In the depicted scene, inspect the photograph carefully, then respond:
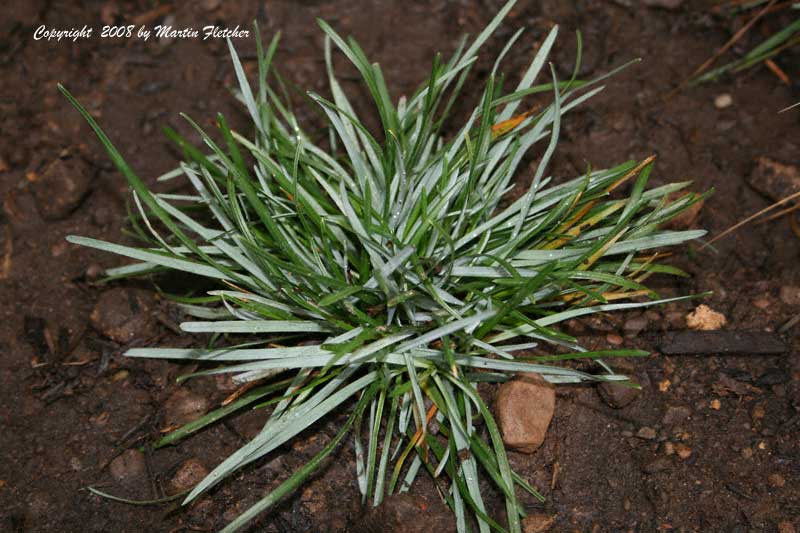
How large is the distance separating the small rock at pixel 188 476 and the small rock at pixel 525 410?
896 millimetres

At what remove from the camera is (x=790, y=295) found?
229 centimetres

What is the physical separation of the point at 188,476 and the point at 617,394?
1298 mm

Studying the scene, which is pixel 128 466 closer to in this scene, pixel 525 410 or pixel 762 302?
pixel 525 410

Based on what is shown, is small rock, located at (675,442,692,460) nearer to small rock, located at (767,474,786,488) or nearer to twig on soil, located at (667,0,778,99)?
small rock, located at (767,474,786,488)

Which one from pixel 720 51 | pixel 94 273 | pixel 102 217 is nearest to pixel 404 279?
pixel 94 273

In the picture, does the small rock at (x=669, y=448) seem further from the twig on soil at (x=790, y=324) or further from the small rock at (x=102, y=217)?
the small rock at (x=102, y=217)

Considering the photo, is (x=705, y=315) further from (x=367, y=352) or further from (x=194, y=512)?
(x=194, y=512)

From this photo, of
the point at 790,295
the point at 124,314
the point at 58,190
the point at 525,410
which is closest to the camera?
the point at 525,410

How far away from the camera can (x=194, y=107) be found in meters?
2.92

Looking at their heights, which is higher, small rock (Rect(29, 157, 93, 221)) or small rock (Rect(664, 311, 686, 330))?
small rock (Rect(29, 157, 93, 221))

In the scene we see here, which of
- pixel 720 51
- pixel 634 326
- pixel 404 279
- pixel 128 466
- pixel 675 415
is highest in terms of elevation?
pixel 404 279

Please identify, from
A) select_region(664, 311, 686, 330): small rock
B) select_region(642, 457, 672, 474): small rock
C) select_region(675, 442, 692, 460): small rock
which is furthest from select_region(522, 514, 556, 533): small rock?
select_region(664, 311, 686, 330): small rock

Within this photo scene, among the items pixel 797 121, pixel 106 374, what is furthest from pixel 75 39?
pixel 797 121

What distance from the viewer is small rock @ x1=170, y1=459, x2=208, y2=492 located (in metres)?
2.09
